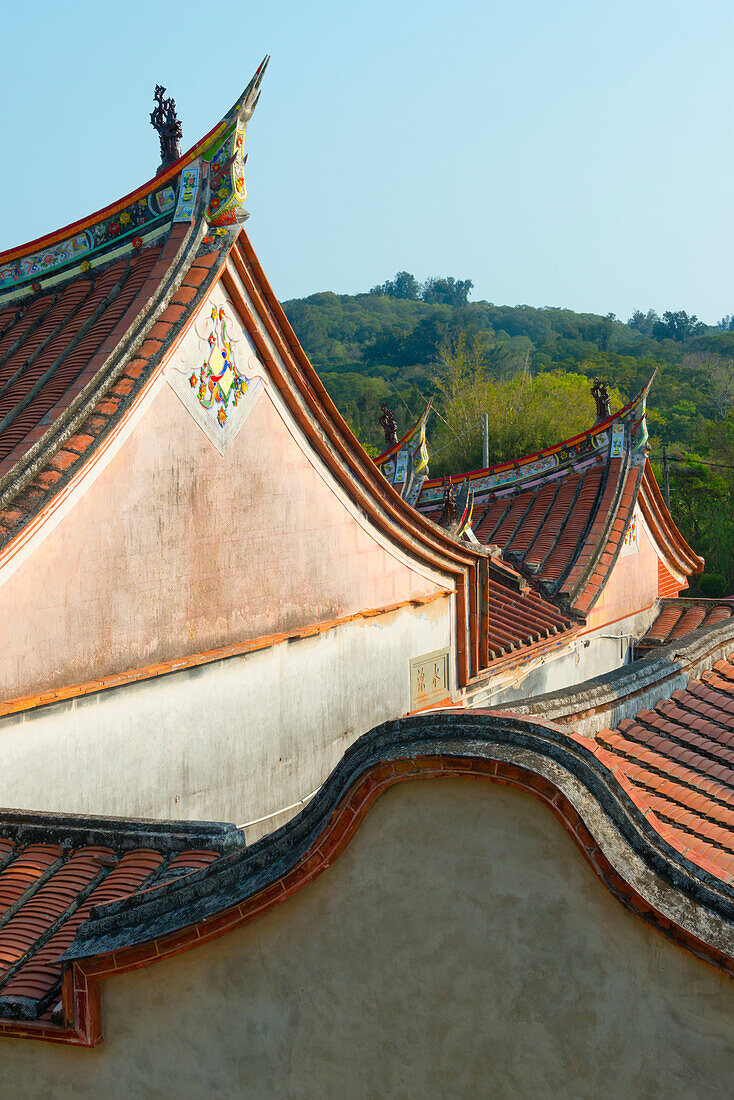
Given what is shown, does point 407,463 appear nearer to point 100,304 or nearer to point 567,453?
point 567,453

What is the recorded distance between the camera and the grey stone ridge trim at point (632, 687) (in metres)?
4.29

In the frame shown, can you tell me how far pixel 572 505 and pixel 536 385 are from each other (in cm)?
2844

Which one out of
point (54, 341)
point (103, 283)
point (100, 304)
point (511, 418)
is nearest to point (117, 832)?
point (54, 341)

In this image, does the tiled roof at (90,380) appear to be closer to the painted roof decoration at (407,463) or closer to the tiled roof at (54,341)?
the tiled roof at (54,341)

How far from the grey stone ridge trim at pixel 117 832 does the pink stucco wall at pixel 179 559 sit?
1218 millimetres

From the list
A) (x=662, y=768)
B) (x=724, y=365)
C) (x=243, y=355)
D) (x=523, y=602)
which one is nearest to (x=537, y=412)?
(x=724, y=365)

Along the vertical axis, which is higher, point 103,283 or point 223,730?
point 103,283

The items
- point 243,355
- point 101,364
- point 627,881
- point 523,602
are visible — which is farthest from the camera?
point 523,602

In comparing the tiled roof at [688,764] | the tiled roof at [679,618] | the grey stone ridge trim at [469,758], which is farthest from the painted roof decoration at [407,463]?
the grey stone ridge trim at [469,758]

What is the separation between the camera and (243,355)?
7.03m

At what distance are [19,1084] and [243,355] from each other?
16.0 feet

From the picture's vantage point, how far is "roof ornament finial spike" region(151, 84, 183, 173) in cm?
735

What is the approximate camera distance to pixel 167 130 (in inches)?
289

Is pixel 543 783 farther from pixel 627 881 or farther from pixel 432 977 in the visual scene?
pixel 432 977
